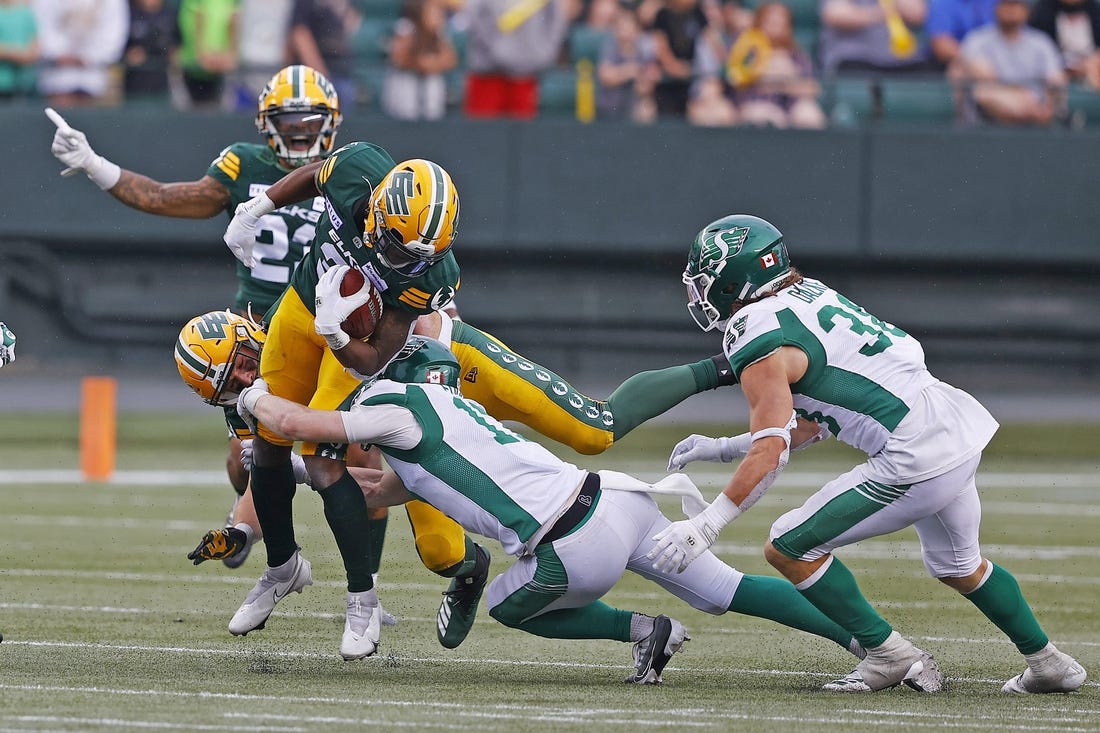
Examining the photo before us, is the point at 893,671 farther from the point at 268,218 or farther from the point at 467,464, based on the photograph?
the point at 268,218

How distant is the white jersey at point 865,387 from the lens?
19.8 ft

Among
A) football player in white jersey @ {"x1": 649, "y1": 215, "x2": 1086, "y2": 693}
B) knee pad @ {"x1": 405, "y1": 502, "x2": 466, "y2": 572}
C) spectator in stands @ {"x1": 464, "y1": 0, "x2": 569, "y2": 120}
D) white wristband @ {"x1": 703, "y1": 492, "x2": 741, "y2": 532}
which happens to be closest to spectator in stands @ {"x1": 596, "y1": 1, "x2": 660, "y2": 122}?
spectator in stands @ {"x1": 464, "y1": 0, "x2": 569, "y2": 120}

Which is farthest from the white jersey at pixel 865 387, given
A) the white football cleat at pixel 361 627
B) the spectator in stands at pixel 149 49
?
the spectator in stands at pixel 149 49

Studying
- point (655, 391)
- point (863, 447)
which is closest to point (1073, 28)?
point (655, 391)

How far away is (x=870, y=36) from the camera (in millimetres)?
16188

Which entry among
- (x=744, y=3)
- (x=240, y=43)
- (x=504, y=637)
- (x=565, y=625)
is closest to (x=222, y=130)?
(x=240, y=43)

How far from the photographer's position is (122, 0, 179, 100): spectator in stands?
16609mm

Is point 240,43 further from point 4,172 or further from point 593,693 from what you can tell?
point 593,693

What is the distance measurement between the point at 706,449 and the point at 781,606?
610 mm

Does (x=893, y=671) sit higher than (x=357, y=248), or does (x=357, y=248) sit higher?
(x=357, y=248)

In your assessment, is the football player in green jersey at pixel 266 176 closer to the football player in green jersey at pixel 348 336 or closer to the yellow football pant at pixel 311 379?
the football player in green jersey at pixel 348 336

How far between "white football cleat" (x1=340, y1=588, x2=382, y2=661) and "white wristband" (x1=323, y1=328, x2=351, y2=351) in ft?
2.98

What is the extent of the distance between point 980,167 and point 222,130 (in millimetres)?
6955

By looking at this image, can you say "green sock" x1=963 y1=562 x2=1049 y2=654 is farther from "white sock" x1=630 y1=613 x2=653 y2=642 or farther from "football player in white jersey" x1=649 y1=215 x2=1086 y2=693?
"white sock" x1=630 y1=613 x2=653 y2=642
